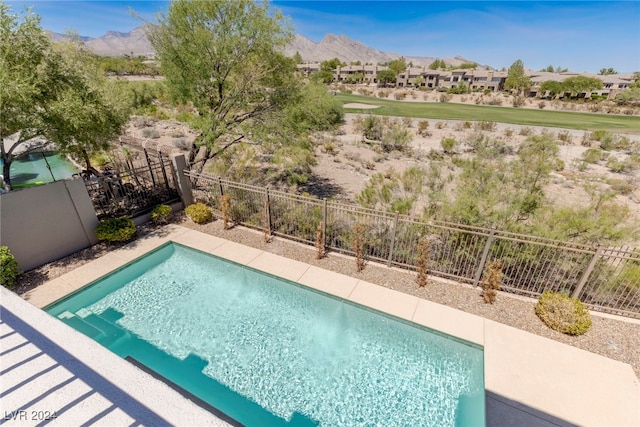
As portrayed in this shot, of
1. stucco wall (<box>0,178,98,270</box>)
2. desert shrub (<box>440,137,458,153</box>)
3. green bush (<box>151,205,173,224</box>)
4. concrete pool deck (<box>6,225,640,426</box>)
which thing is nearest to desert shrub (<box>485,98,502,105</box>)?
desert shrub (<box>440,137,458,153</box>)

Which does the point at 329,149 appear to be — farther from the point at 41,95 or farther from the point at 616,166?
the point at 616,166

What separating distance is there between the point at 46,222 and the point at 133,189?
255 centimetres

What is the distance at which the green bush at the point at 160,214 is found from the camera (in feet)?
31.9

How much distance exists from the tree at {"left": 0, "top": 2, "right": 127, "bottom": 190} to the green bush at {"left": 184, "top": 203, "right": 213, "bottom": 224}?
3301 mm

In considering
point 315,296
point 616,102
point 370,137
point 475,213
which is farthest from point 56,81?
point 616,102

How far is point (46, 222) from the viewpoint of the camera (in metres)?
7.53

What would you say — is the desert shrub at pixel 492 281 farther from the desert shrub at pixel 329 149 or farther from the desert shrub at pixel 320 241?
the desert shrub at pixel 329 149

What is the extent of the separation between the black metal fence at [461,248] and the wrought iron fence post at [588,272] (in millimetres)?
16

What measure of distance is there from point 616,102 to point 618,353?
78.3 m

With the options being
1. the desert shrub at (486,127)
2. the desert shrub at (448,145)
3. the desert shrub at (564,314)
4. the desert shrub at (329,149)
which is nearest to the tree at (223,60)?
the desert shrub at (329,149)

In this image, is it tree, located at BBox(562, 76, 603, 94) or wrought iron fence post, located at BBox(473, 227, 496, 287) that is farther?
tree, located at BBox(562, 76, 603, 94)

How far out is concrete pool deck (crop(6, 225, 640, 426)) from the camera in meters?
2.65

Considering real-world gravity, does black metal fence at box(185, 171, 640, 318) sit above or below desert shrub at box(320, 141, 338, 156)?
above

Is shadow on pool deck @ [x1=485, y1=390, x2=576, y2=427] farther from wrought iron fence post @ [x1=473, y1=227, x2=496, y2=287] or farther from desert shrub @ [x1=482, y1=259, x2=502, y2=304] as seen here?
wrought iron fence post @ [x1=473, y1=227, x2=496, y2=287]
